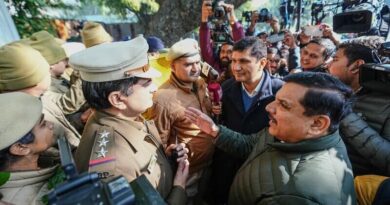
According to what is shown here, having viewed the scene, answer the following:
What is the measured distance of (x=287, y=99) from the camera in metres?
1.60

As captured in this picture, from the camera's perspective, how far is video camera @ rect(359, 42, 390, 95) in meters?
1.93

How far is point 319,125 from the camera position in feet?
5.02

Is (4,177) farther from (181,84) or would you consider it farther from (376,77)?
(376,77)

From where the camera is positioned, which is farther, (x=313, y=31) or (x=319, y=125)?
(x=313, y=31)

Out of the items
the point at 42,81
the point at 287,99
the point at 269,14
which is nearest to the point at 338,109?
the point at 287,99

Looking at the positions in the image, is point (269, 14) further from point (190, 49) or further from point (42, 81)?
point (42, 81)

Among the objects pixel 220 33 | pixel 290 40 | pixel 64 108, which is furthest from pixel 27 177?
pixel 290 40

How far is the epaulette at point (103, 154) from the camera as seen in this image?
1.38m

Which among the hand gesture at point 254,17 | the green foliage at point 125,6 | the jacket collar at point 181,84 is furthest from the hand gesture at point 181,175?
the green foliage at point 125,6

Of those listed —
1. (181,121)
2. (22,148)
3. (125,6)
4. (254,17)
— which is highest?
(125,6)

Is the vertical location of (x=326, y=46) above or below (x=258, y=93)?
above

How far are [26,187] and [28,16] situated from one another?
4.41 m

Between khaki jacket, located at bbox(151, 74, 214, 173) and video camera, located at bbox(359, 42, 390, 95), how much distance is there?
1365 mm

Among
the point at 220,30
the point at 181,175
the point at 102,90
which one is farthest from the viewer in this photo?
the point at 220,30
